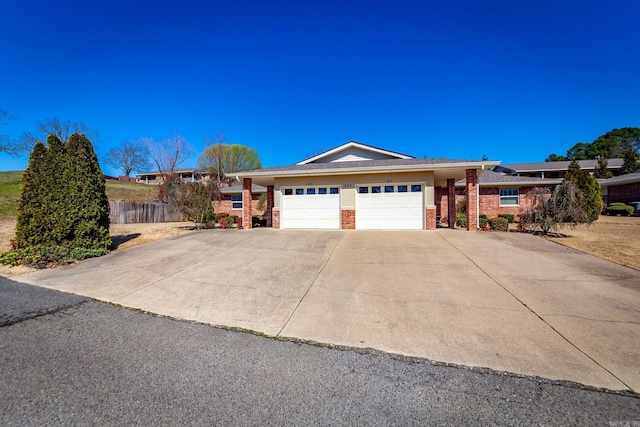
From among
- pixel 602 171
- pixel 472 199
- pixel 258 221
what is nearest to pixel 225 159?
pixel 258 221

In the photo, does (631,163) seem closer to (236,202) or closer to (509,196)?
(509,196)

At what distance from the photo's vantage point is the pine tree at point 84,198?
8.66 meters

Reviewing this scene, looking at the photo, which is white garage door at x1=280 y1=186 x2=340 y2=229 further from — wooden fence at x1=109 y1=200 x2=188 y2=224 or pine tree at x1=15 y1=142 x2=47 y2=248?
wooden fence at x1=109 y1=200 x2=188 y2=224

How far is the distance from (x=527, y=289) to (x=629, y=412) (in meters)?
3.27

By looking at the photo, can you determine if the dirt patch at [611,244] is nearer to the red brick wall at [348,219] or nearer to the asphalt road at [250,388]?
the asphalt road at [250,388]

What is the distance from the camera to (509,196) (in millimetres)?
19781

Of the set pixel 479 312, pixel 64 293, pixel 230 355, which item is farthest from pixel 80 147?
pixel 479 312

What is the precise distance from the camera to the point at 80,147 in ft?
29.6

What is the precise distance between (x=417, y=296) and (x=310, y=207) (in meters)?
9.36

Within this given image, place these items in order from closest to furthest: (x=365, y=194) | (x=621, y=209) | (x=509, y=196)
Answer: (x=365, y=194) < (x=509, y=196) < (x=621, y=209)

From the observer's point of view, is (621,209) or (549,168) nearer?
(621,209)

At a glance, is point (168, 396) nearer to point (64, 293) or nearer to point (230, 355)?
point (230, 355)

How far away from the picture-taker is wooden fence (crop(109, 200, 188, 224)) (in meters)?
20.4

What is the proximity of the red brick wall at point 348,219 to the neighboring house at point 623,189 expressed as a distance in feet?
81.1
